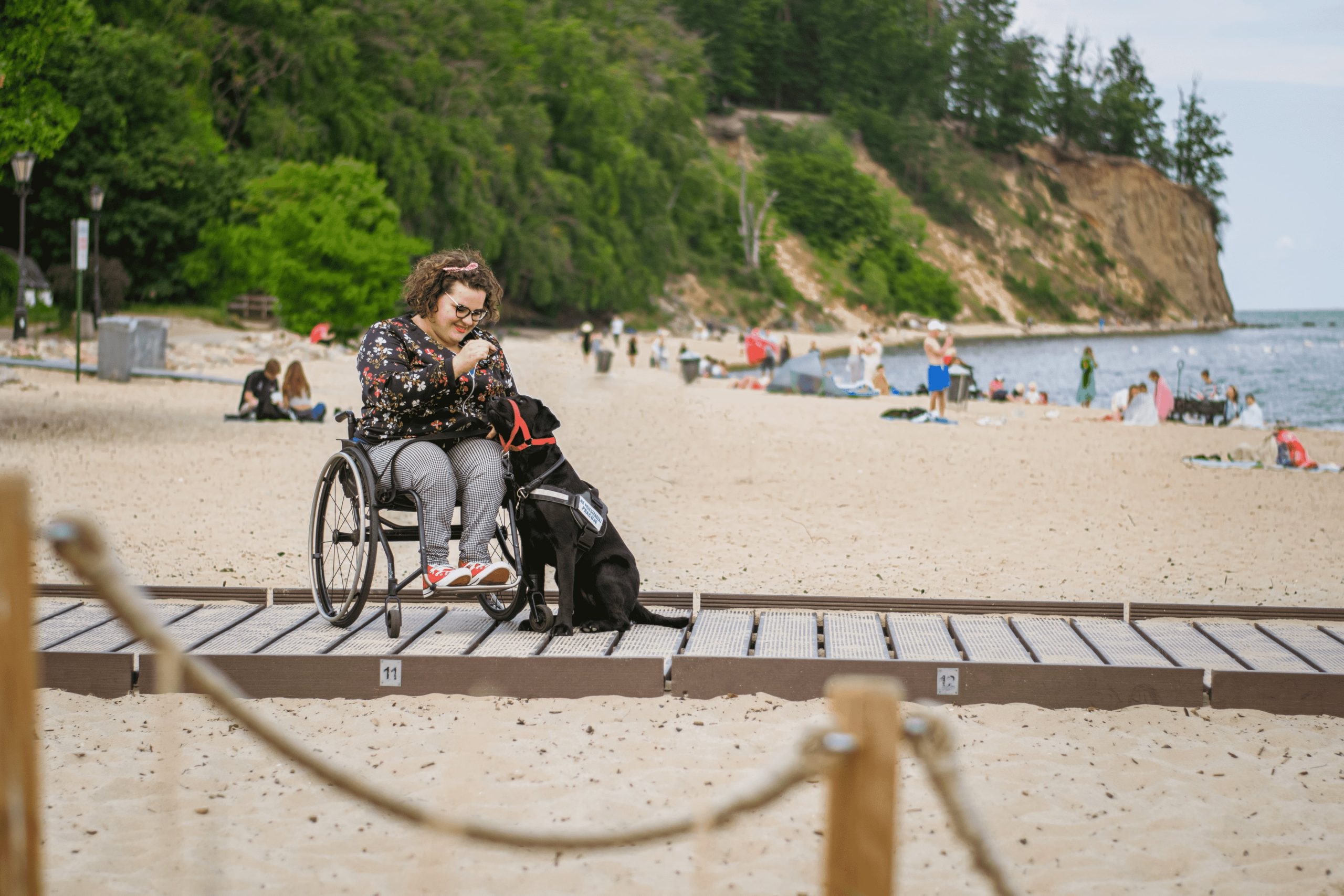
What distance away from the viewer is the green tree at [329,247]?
32156 mm

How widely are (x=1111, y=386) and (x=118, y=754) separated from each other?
43477 millimetres

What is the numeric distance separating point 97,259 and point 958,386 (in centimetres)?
2109

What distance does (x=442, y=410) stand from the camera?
5.17 meters

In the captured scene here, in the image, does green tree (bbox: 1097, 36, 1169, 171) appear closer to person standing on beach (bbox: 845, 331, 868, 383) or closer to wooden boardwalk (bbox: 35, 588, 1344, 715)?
person standing on beach (bbox: 845, 331, 868, 383)

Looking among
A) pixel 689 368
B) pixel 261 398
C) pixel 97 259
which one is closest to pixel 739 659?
pixel 261 398

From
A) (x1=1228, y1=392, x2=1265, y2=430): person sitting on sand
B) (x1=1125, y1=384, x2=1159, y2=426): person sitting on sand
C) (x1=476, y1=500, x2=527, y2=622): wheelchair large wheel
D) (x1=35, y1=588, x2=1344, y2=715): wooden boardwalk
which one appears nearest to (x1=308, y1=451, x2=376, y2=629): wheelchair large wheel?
(x1=35, y1=588, x2=1344, y2=715): wooden boardwalk

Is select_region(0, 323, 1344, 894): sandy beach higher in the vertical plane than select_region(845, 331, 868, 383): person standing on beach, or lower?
lower

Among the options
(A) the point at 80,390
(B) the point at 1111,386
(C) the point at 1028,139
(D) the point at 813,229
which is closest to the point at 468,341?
(A) the point at 80,390

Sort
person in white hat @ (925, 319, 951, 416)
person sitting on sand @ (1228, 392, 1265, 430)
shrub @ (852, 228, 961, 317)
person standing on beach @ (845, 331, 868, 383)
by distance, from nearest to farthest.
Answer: person in white hat @ (925, 319, 951, 416) < person sitting on sand @ (1228, 392, 1265, 430) < person standing on beach @ (845, 331, 868, 383) < shrub @ (852, 228, 961, 317)

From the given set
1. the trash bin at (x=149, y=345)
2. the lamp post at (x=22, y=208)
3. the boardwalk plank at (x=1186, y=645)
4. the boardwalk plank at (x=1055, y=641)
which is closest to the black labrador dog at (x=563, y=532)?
the boardwalk plank at (x=1055, y=641)

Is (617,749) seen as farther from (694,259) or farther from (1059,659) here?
(694,259)

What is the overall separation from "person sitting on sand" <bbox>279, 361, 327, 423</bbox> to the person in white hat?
368 inches

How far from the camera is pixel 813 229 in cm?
8356

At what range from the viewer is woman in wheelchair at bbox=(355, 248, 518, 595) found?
502cm
